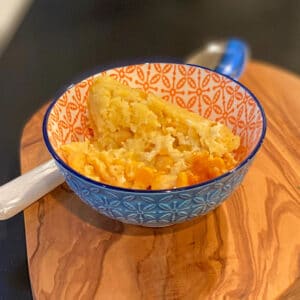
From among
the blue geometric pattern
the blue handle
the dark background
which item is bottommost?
the dark background

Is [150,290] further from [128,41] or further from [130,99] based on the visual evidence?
[128,41]

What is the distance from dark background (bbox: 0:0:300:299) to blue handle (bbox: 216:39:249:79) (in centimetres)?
42

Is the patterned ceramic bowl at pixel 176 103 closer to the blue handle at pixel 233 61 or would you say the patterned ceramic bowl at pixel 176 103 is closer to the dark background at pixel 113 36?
the blue handle at pixel 233 61

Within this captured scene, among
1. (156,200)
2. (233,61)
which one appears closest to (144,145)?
(156,200)

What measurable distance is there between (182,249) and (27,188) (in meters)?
0.20

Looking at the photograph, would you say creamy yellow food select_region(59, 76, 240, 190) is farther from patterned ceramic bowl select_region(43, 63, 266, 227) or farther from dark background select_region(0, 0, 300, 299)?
dark background select_region(0, 0, 300, 299)

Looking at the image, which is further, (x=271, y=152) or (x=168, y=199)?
(x=271, y=152)

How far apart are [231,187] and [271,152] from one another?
175 millimetres

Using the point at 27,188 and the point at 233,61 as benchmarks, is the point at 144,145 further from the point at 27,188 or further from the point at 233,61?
the point at 233,61

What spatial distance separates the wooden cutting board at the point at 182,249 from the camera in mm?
542

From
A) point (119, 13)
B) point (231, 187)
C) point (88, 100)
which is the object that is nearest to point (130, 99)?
point (88, 100)

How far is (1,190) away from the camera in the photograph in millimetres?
643

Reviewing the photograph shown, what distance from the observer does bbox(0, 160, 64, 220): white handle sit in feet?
2.10

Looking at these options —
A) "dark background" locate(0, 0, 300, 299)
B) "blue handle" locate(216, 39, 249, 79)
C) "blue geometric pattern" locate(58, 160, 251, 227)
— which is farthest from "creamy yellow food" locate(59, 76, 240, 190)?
"dark background" locate(0, 0, 300, 299)
